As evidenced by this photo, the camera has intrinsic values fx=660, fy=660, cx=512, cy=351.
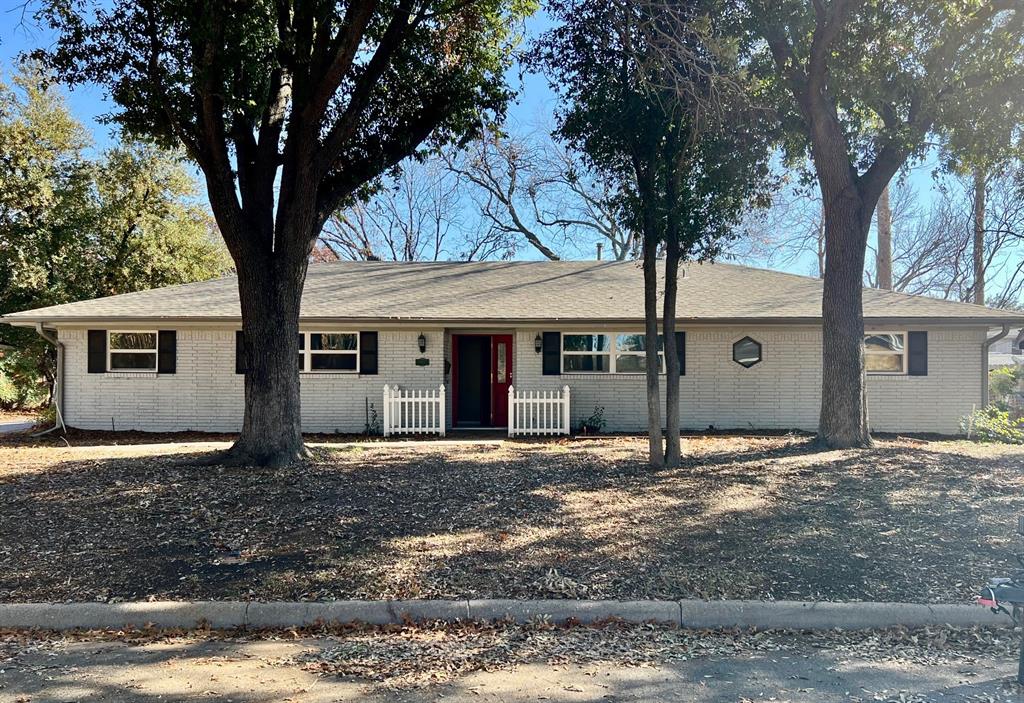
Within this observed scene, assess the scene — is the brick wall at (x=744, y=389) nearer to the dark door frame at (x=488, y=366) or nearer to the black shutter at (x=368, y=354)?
the dark door frame at (x=488, y=366)

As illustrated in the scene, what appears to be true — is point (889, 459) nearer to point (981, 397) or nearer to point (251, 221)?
point (981, 397)

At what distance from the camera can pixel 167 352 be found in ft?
45.9

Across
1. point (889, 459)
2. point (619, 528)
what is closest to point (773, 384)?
point (889, 459)

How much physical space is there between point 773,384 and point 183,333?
12.6 m

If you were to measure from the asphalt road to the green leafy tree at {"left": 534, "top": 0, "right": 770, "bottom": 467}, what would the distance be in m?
4.68

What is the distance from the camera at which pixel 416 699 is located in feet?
11.9

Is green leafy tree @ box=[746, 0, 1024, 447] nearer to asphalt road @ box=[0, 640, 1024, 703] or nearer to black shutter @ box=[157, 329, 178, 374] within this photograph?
asphalt road @ box=[0, 640, 1024, 703]

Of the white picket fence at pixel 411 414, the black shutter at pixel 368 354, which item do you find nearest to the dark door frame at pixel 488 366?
the white picket fence at pixel 411 414

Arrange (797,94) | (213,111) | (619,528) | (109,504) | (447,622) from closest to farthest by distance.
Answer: (447,622) → (619,528) → (109,504) → (213,111) → (797,94)

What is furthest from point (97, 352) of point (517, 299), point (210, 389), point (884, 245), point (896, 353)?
point (884, 245)

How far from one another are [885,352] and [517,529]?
11088 mm

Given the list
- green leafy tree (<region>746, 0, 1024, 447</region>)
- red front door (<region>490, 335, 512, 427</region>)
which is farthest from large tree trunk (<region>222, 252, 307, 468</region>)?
green leafy tree (<region>746, 0, 1024, 447</region>)

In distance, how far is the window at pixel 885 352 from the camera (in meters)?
13.9

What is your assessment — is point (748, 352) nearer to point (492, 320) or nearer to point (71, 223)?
point (492, 320)
